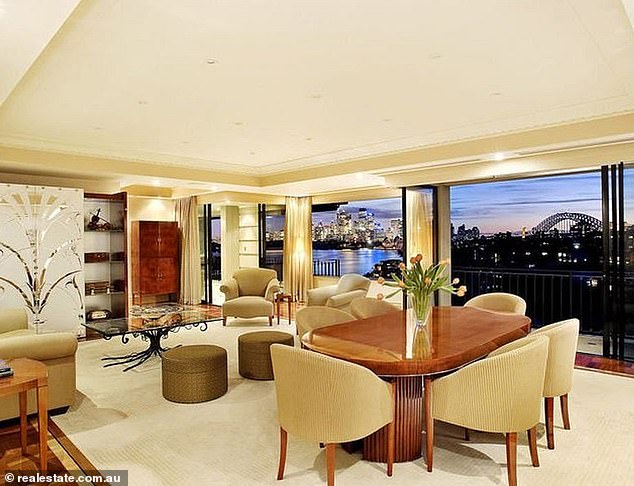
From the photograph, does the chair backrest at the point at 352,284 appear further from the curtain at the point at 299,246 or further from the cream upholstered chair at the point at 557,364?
the cream upholstered chair at the point at 557,364

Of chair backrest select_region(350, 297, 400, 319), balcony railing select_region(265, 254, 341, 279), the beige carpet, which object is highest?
balcony railing select_region(265, 254, 341, 279)

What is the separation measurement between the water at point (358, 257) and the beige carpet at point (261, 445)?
203 inches

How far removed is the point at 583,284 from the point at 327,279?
16.0ft

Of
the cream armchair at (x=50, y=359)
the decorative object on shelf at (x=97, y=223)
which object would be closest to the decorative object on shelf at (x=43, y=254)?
the decorative object on shelf at (x=97, y=223)

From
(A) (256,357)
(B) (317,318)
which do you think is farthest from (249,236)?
(B) (317,318)

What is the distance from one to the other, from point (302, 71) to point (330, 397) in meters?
2.25

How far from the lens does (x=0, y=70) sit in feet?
9.77

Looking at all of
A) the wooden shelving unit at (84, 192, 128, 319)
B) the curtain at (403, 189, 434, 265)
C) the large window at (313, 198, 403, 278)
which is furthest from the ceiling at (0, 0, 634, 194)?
the large window at (313, 198, 403, 278)

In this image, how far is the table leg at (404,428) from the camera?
2.91 m

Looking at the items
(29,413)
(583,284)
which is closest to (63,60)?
(29,413)

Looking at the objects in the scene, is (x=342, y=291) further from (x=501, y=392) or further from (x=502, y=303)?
(x=501, y=392)

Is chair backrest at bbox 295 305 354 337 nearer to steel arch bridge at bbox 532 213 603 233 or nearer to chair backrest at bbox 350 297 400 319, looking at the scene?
chair backrest at bbox 350 297 400 319

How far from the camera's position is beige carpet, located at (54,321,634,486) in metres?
2.75

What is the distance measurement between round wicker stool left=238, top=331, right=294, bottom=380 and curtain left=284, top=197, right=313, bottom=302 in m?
5.59
